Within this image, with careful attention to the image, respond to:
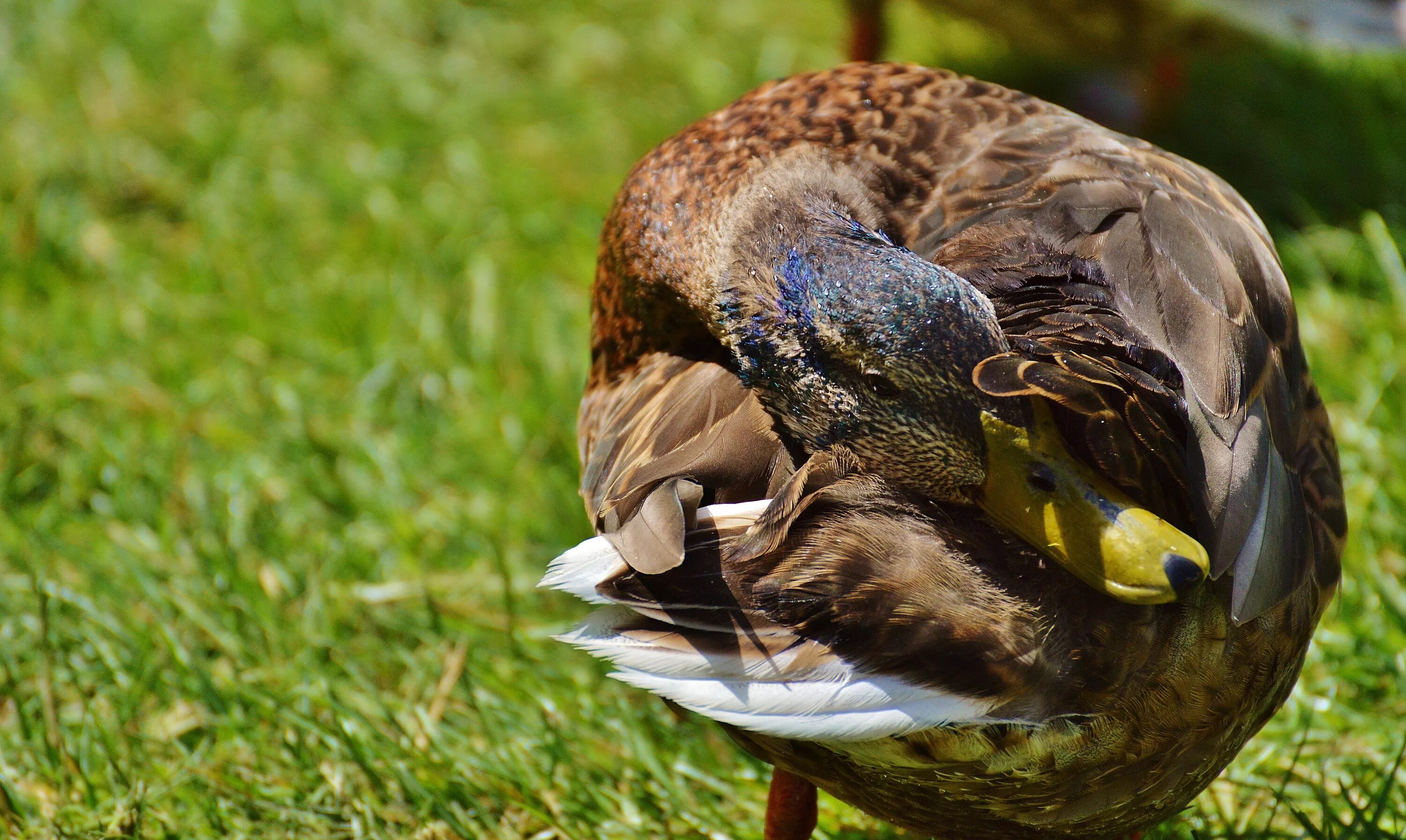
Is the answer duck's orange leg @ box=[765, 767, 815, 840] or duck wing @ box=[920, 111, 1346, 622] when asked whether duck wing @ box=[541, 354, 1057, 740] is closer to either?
duck wing @ box=[920, 111, 1346, 622]

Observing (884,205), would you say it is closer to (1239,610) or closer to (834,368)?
(834,368)

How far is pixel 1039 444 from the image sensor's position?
5.42ft

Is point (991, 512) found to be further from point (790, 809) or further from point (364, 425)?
point (364, 425)

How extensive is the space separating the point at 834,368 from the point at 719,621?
15.7 inches

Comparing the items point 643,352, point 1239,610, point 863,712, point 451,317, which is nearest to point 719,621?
point 863,712

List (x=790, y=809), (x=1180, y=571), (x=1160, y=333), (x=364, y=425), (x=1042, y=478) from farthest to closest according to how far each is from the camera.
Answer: (x=364, y=425), (x=790, y=809), (x=1160, y=333), (x=1042, y=478), (x=1180, y=571)

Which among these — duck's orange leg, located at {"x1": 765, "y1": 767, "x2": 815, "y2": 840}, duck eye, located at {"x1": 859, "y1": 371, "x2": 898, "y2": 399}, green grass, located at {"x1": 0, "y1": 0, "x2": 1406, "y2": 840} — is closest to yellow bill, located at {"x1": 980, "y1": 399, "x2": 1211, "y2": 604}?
duck eye, located at {"x1": 859, "y1": 371, "x2": 898, "y2": 399}

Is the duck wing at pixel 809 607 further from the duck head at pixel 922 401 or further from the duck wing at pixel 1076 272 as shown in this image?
the duck wing at pixel 1076 272

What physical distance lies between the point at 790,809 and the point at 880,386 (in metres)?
0.77

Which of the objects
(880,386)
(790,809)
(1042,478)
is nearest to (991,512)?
(1042,478)

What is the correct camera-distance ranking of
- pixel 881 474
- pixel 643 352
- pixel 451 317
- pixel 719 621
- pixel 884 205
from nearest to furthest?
pixel 719 621, pixel 881 474, pixel 884 205, pixel 643 352, pixel 451 317

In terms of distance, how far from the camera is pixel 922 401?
5.66 ft

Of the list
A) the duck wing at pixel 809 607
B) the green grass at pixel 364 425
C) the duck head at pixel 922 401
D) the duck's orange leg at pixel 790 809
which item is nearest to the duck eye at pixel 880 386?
the duck head at pixel 922 401

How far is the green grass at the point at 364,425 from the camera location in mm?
2334
